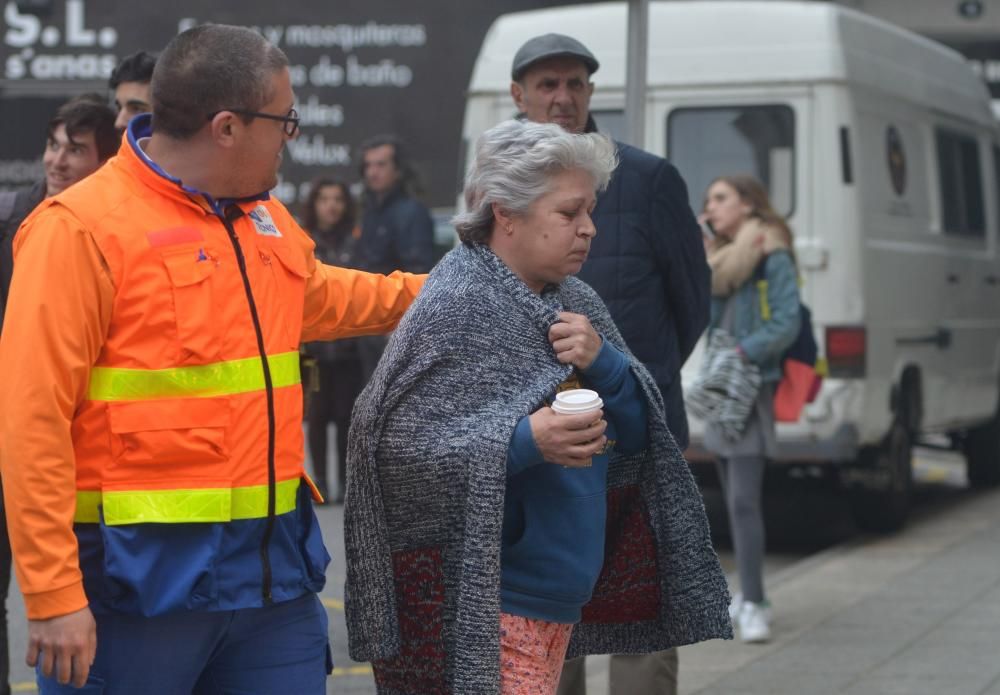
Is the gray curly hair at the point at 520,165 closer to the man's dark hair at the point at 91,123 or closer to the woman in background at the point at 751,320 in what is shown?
the man's dark hair at the point at 91,123

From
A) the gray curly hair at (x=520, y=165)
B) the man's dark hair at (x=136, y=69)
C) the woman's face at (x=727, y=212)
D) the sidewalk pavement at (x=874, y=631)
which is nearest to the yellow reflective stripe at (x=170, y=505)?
the gray curly hair at (x=520, y=165)

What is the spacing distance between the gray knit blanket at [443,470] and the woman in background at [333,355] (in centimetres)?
721

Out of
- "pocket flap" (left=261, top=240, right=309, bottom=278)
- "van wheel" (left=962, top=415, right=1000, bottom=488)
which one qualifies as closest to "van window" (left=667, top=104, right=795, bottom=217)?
"van wheel" (left=962, top=415, right=1000, bottom=488)

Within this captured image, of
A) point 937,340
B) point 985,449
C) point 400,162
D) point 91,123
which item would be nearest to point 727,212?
point 91,123

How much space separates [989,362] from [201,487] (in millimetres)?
9452

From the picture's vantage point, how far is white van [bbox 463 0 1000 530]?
895 centimetres

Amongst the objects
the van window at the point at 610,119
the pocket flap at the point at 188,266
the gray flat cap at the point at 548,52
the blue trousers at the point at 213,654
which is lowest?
the blue trousers at the point at 213,654

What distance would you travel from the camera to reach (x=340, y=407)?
36.0 feet

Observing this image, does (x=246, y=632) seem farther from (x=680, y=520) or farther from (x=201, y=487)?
(x=680, y=520)

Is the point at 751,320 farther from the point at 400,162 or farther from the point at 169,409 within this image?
the point at 169,409

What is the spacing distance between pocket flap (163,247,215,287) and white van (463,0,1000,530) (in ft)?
19.8

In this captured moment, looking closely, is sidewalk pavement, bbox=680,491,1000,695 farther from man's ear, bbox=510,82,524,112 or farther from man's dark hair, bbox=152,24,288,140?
man's dark hair, bbox=152,24,288,140

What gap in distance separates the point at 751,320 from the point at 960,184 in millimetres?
4531

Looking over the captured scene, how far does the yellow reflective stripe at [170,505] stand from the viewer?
9.45ft
